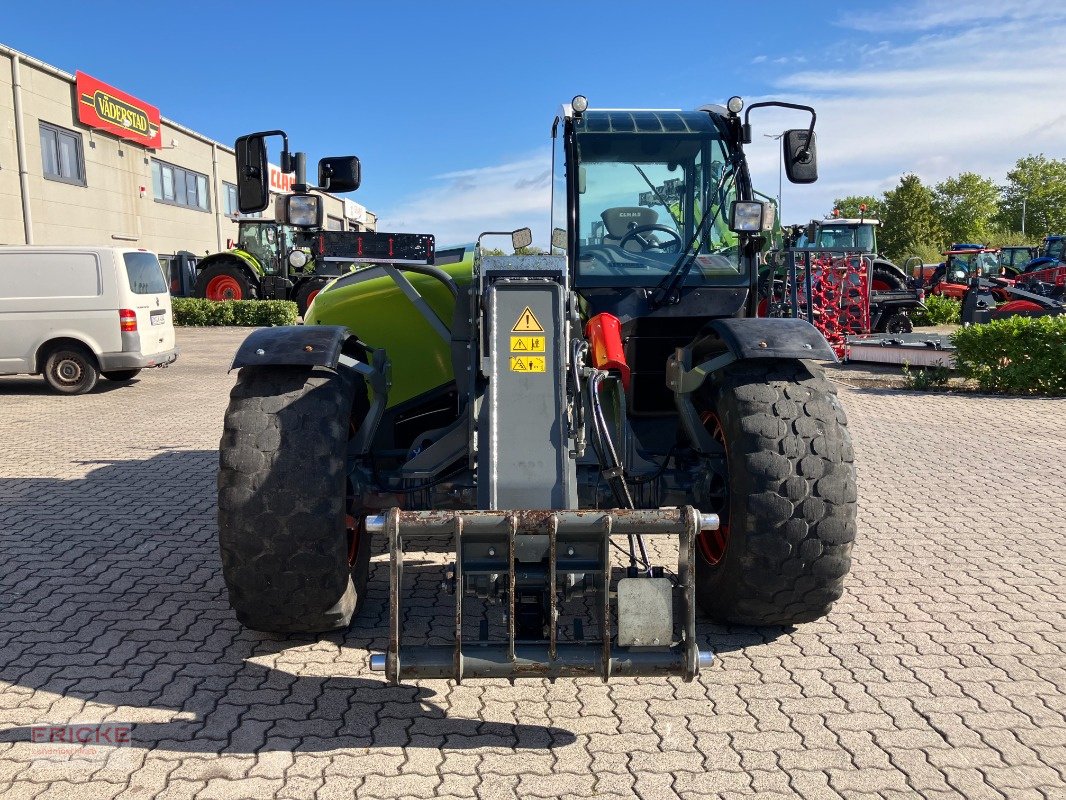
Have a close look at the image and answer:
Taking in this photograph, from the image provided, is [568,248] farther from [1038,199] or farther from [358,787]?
[1038,199]

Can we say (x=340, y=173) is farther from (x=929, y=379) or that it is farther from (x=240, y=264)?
(x=240, y=264)

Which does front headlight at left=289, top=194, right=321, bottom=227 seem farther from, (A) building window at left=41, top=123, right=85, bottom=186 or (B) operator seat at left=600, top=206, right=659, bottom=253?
(A) building window at left=41, top=123, right=85, bottom=186

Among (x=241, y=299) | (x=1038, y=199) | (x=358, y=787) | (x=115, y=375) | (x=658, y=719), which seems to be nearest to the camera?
(x=358, y=787)

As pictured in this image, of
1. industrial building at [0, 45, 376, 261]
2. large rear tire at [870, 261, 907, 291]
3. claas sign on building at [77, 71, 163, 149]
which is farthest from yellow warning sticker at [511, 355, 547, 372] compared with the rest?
claas sign on building at [77, 71, 163, 149]

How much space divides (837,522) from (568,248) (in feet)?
7.32

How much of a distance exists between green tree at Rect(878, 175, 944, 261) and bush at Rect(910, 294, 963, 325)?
38080 millimetres

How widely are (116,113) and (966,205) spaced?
68.5 meters

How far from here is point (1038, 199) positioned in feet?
252

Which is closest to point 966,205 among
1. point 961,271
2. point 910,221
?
point 910,221

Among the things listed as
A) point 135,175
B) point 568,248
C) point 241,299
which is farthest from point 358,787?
point 135,175

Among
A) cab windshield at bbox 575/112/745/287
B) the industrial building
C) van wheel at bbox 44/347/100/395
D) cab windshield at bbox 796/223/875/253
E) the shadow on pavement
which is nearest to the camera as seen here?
the shadow on pavement

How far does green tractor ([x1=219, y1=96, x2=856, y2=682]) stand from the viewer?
308 centimetres

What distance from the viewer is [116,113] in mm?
25812

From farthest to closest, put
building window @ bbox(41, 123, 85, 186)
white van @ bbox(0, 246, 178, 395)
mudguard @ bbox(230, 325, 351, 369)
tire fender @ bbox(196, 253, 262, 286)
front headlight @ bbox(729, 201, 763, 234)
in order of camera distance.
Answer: tire fender @ bbox(196, 253, 262, 286) < building window @ bbox(41, 123, 85, 186) < white van @ bbox(0, 246, 178, 395) < front headlight @ bbox(729, 201, 763, 234) < mudguard @ bbox(230, 325, 351, 369)
